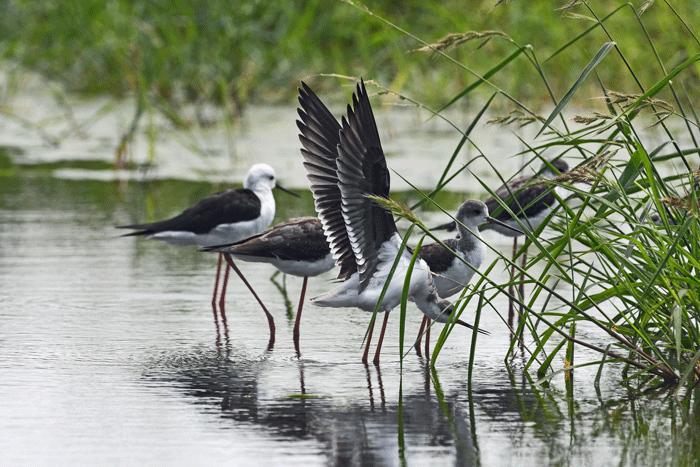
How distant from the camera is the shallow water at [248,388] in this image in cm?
386

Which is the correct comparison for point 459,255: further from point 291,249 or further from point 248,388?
point 248,388

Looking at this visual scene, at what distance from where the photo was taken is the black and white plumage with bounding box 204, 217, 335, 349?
5930 millimetres

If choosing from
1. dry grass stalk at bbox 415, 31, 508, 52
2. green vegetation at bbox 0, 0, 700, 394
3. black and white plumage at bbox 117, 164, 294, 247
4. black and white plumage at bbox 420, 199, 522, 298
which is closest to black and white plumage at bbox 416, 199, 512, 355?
Answer: black and white plumage at bbox 420, 199, 522, 298

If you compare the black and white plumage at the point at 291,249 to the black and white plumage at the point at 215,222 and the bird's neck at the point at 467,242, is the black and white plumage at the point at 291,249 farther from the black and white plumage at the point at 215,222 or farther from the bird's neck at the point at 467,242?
the black and white plumage at the point at 215,222

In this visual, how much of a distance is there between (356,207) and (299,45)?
342 inches

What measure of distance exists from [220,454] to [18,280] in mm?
3566

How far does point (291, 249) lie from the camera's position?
592 cm

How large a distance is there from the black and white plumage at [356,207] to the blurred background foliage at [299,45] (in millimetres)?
7133

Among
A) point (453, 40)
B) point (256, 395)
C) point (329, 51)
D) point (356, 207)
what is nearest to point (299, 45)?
point (329, 51)

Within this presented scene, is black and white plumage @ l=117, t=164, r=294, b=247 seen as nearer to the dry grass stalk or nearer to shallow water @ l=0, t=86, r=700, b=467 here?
shallow water @ l=0, t=86, r=700, b=467

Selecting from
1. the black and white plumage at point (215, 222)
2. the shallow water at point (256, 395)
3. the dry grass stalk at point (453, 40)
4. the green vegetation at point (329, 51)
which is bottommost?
the shallow water at point (256, 395)

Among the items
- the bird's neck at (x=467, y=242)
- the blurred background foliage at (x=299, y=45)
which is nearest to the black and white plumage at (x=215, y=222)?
the bird's neck at (x=467, y=242)

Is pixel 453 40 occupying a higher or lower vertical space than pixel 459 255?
higher

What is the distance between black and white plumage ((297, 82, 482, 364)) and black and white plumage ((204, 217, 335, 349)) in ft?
2.05
